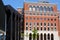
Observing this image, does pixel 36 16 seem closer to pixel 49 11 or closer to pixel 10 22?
pixel 49 11

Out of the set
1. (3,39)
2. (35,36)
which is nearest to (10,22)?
(3,39)

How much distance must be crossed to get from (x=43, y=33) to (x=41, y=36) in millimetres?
2573

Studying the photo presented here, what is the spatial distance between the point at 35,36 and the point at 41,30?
11.4ft

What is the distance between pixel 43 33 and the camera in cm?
10419

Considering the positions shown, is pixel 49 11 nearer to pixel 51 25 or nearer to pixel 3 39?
pixel 51 25

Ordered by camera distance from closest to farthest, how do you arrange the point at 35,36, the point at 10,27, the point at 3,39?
the point at 3,39 → the point at 10,27 → the point at 35,36

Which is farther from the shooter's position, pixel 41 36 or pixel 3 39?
pixel 41 36

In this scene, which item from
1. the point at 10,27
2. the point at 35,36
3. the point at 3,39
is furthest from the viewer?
the point at 35,36

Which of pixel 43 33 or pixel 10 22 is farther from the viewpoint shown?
pixel 43 33

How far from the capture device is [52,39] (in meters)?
106

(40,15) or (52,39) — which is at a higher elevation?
(40,15)

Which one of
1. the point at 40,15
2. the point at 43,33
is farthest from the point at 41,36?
the point at 40,15

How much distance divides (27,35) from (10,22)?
239 feet

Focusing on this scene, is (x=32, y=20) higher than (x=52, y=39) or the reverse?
higher
